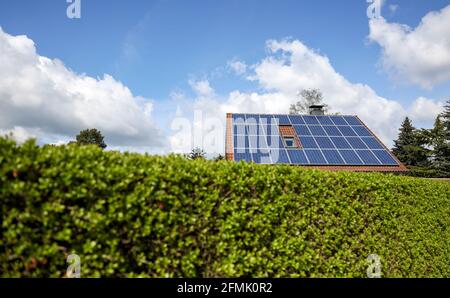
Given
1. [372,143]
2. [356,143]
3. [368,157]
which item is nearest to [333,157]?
[368,157]

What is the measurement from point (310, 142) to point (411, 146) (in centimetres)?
2411

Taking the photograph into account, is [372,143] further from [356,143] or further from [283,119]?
[283,119]

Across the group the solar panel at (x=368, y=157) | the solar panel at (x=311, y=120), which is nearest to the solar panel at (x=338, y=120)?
the solar panel at (x=311, y=120)

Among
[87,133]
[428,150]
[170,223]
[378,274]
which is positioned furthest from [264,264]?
[87,133]

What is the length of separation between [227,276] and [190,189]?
4.31 feet

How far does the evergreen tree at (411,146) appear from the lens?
34.9 metres

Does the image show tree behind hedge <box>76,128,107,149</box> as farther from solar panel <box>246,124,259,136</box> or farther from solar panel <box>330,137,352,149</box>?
solar panel <box>330,137,352,149</box>

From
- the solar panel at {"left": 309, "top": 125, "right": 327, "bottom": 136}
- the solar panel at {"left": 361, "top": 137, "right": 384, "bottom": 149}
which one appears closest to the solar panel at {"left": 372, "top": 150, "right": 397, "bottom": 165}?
the solar panel at {"left": 361, "top": 137, "right": 384, "bottom": 149}

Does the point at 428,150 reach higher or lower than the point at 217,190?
higher

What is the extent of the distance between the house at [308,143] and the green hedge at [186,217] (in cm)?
1023

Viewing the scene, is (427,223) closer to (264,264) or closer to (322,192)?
(322,192)

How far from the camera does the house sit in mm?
16625

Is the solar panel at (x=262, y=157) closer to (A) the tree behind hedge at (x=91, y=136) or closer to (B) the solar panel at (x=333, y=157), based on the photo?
(B) the solar panel at (x=333, y=157)

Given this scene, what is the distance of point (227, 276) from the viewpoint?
411 centimetres
